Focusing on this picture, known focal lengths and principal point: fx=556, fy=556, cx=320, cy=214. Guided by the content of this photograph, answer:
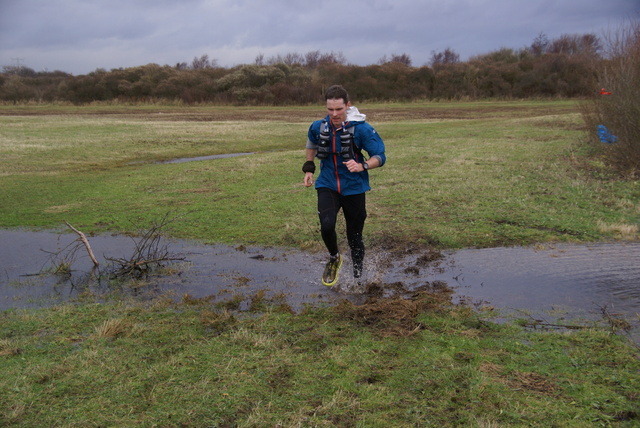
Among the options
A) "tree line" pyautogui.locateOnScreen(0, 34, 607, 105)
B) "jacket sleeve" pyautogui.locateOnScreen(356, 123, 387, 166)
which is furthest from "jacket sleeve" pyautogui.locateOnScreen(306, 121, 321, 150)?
"tree line" pyautogui.locateOnScreen(0, 34, 607, 105)

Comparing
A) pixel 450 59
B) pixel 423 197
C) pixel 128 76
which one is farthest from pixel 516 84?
pixel 423 197

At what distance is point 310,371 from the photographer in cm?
432

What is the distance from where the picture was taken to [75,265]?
7.85m

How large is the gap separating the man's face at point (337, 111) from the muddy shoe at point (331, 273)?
64.3 inches

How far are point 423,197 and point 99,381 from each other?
8279 mm

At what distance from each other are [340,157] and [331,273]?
54.2 inches

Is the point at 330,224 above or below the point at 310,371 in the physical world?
above

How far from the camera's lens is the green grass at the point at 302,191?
357 inches

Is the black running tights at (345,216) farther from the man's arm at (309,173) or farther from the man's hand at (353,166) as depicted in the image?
the man's hand at (353,166)

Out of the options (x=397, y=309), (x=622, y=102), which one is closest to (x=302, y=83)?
(x=622, y=102)

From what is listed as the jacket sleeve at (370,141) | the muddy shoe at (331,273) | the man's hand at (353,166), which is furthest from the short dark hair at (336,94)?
the muddy shoe at (331,273)

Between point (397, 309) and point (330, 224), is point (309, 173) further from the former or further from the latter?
point (397, 309)

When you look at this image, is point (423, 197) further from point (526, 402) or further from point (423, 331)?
point (526, 402)

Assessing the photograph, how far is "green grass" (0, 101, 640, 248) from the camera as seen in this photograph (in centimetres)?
908
